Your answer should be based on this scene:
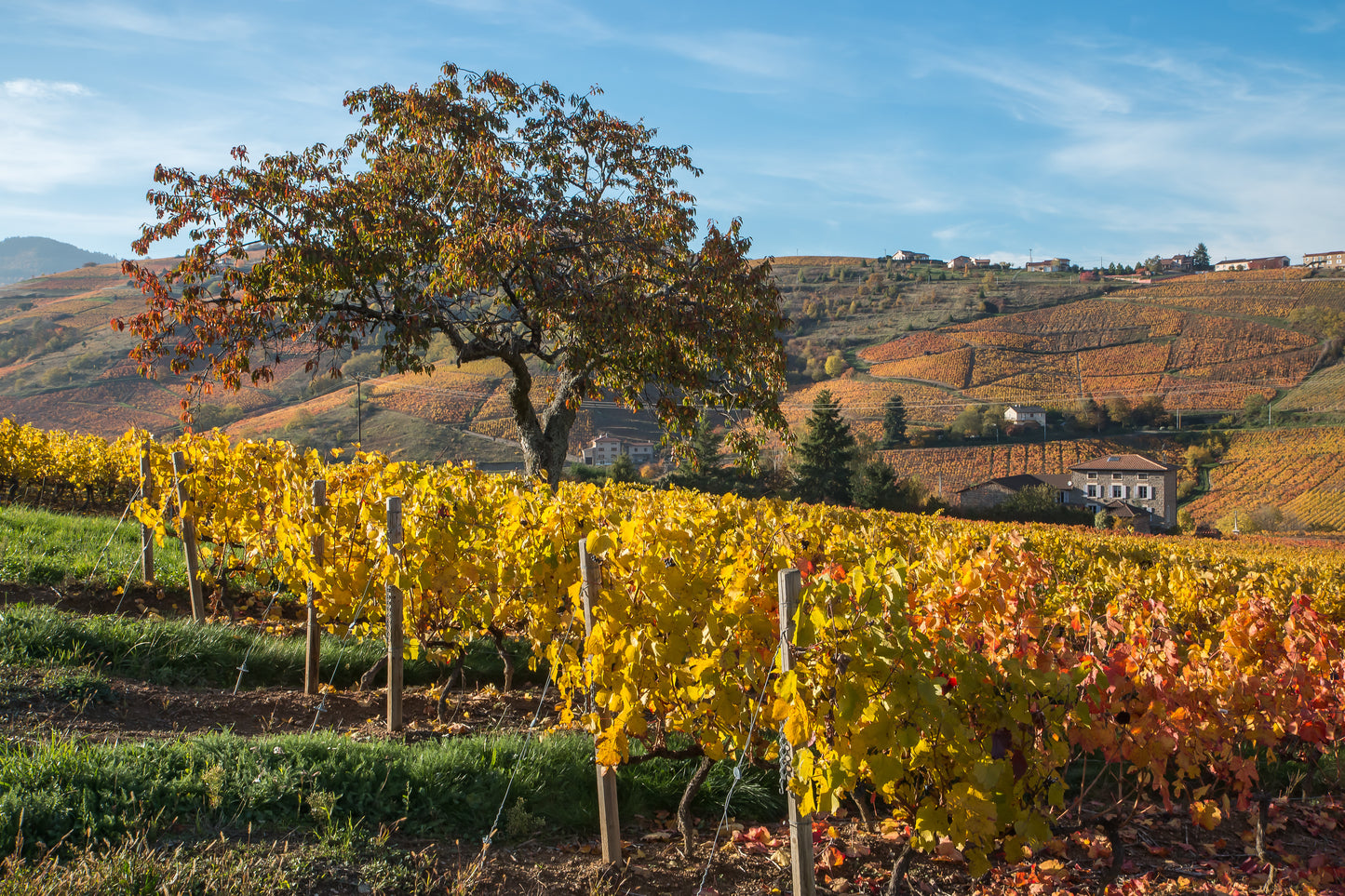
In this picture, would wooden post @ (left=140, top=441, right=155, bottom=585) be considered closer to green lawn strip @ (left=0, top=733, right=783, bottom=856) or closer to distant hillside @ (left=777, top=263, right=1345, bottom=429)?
green lawn strip @ (left=0, top=733, right=783, bottom=856)

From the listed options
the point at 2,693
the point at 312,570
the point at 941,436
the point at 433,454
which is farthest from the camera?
the point at 941,436

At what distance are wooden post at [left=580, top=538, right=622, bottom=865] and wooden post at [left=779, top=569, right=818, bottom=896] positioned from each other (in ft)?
2.60

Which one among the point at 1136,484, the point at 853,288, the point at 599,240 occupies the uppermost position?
the point at 853,288

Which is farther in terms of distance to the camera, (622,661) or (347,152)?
(347,152)

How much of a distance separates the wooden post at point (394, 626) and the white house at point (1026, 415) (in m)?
71.3

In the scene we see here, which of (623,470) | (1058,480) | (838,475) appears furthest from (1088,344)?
(623,470)

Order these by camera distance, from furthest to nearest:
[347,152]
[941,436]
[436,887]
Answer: [941,436] → [347,152] → [436,887]

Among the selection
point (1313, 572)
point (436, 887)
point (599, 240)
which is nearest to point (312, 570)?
point (436, 887)

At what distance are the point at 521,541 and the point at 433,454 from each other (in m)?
49.4

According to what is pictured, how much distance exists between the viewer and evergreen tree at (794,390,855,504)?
34.9 meters

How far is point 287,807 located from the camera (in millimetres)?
2918

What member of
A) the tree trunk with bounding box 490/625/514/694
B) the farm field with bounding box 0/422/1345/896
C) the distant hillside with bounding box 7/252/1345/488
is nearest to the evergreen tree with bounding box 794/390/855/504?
the distant hillside with bounding box 7/252/1345/488

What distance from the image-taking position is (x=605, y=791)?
9.61 ft

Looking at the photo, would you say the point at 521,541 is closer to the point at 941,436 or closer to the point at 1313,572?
the point at 1313,572
